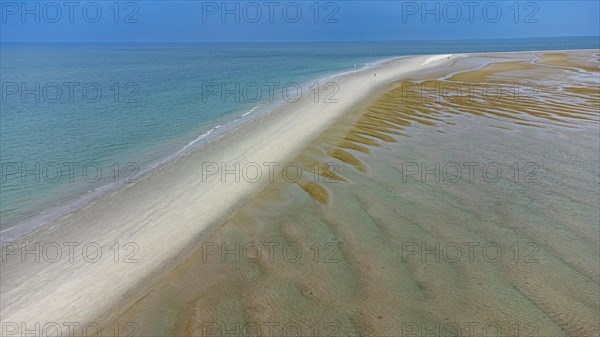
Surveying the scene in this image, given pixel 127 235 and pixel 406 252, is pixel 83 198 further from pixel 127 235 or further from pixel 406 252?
pixel 406 252

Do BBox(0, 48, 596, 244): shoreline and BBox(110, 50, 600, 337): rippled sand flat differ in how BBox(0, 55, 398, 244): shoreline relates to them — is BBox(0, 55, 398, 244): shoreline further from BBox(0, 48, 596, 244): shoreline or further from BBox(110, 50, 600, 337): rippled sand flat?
BBox(110, 50, 600, 337): rippled sand flat

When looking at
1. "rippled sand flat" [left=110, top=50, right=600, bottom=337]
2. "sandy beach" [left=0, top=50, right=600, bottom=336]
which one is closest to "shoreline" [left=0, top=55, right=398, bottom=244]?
"sandy beach" [left=0, top=50, right=600, bottom=336]

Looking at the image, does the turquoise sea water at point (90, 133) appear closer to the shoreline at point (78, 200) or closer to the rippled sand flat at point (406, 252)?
the shoreline at point (78, 200)

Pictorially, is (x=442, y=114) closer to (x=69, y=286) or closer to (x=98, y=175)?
(x=98, y=175)

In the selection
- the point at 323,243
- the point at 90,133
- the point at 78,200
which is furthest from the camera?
the point at 90,133

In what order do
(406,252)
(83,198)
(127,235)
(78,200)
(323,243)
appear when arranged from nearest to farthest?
(406,252) < (323,243) < (127,235) < (78,200) < (83,198)

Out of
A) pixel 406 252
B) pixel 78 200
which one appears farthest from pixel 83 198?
pixel 406 252
